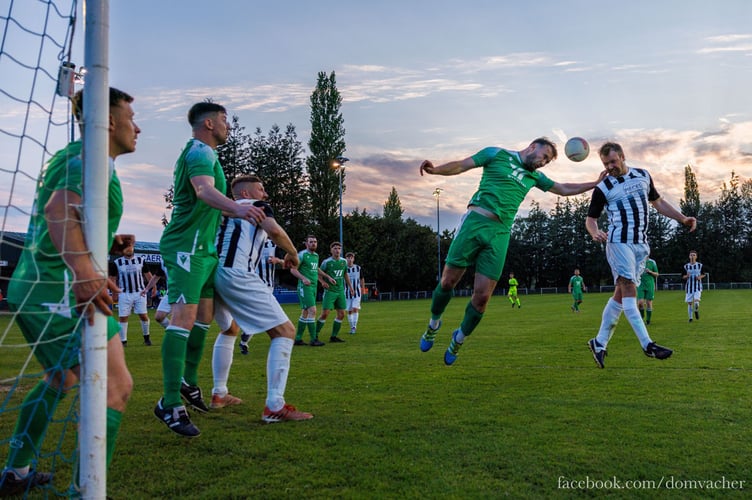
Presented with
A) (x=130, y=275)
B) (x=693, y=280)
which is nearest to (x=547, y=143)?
(x=130, y=275)

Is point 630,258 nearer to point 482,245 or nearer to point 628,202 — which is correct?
point 628,202

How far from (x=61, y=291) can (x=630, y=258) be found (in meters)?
6.12

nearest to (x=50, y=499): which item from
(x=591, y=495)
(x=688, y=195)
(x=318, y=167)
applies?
(x=591, y=495)

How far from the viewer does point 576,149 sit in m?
7.27

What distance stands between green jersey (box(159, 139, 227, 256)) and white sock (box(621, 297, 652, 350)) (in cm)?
474

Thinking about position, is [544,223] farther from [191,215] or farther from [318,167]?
[191,215]

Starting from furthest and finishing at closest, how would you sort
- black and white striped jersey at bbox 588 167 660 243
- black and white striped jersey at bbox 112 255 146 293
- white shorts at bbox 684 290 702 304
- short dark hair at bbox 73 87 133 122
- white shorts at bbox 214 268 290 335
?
white shorts at bbox 684 290 702 304, black and white striped jersey at bbox 112 255 146 293, black and white striped jersey at bbox 588 167 660 243, white shorts at bbox 214 268 290 335, short dark hair at bbox 73 87 133 122

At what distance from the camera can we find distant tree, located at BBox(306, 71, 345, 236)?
2146 inches

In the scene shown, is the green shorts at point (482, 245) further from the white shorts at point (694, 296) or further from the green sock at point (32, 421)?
the white shorts at point (694, 296)

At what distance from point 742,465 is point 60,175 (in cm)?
434

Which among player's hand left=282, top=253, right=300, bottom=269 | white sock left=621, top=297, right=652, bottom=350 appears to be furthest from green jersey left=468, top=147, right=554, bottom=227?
player's hand left=282, top=253, right=300, bottom=269

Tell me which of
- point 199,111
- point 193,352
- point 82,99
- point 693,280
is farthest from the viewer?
point 693,280

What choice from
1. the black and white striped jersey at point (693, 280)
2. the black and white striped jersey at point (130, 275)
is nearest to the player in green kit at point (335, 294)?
the black and white striped jersey at point (130, 275)

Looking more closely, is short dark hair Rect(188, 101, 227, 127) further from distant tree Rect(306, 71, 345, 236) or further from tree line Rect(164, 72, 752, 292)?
distant tree Rect(306, 71, 345, 236)
